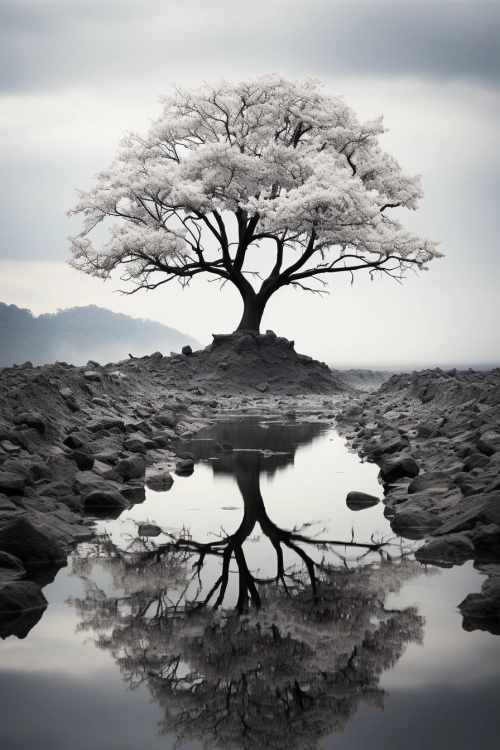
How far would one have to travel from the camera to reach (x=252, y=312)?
96.9ft

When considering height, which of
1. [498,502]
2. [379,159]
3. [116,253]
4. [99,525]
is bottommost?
[99,525]

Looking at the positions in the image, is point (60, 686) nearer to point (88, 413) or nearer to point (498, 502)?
point (498, 502)

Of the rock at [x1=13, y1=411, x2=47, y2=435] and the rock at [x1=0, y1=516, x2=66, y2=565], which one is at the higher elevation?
the rock at [x1=13, y1=411, x2=47, y2=435]

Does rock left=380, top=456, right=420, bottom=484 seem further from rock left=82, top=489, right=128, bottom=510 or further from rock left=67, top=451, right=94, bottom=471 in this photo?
rock left=67, top=451, right=94, bottom=471

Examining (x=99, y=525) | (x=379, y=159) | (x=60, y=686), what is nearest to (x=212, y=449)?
(x=99, y=525)

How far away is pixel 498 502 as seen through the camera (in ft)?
18.1

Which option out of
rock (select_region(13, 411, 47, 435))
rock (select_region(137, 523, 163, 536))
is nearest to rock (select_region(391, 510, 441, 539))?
rock (select_region(137, 523, 163, 536))

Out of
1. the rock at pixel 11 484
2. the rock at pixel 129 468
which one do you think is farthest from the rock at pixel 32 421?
the rock at pixel 11 484

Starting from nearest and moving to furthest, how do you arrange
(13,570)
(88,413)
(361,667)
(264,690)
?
(264,690) → (361,667) → (13,570) → (88,413)

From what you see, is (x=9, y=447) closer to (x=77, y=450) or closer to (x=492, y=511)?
(x=77, y=450)

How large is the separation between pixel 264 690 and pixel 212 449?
7895 mm

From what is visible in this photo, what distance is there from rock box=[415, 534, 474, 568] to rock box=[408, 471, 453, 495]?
68.5 inches

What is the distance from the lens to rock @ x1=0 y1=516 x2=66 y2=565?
5.06m

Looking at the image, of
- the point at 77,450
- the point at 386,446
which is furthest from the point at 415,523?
the point at 386,446
